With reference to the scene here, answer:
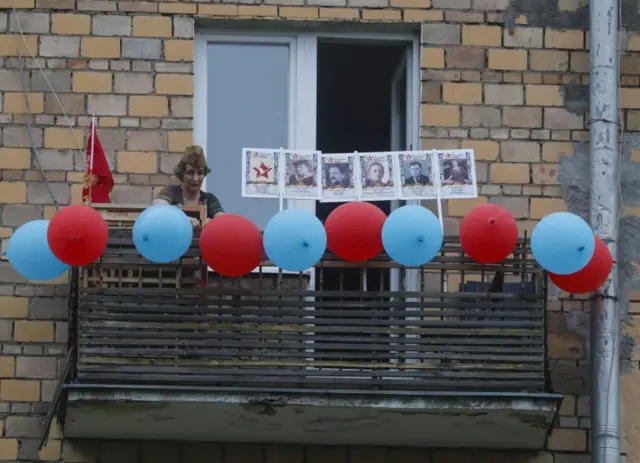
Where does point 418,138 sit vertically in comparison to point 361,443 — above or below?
above

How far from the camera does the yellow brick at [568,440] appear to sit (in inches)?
383

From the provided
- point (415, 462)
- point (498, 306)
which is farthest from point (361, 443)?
point (498, 306)

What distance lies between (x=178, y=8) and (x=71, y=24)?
0.67 metres

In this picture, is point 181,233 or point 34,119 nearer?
point 181,233

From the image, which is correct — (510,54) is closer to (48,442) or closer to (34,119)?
(34,119)

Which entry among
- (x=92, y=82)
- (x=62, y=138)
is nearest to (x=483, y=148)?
(x=92, y=82)

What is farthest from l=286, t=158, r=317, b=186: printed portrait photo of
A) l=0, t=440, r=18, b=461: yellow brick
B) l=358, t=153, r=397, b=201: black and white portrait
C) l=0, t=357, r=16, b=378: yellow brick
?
l=0, t=440, r=18, b=461: yellow brick

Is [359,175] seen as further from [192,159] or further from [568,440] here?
[568,440]

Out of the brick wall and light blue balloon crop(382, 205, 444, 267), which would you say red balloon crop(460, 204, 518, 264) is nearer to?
light blue balloon crop(382, 205, 444, 267)

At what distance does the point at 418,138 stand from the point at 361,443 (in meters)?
2.01

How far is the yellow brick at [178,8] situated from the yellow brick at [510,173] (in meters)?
2.12

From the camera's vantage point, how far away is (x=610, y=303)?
384 inches

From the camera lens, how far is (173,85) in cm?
→ 1016

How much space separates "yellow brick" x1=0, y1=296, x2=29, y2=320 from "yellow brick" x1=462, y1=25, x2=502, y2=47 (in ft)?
10.4
